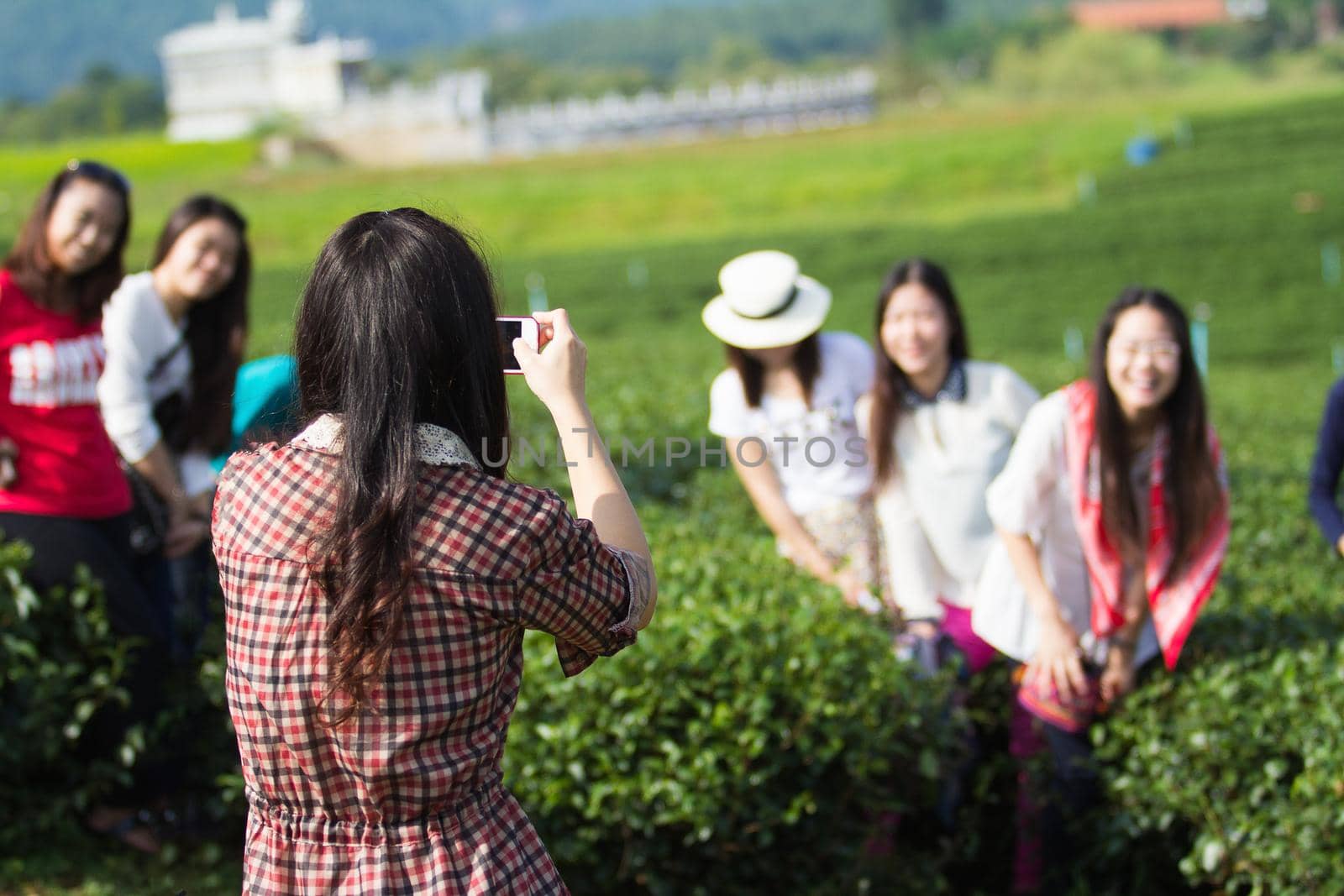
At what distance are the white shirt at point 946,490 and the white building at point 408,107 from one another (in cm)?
4863

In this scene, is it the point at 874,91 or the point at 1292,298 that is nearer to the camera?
the point at 1292,298

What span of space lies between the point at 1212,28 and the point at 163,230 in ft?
277

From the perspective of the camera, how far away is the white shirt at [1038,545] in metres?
3.57

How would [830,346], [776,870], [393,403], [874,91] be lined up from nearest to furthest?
[393,403]
[776,870]
[830,346]
[874,91]

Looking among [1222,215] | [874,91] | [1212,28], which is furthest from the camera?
[1212,28]

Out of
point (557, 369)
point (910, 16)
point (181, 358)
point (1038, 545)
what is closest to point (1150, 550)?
point (1038, 545)

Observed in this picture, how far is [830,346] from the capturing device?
434 cm

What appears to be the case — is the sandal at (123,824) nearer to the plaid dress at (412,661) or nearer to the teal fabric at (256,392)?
the teal fabric at (256,392)

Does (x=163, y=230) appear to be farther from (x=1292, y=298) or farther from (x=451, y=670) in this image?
(x=1292, y=298)

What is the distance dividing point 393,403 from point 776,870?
7.31ft

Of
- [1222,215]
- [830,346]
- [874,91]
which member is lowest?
[830,346]

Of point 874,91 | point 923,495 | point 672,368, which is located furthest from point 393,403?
point 874,91

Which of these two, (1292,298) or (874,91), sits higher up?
(874,91)

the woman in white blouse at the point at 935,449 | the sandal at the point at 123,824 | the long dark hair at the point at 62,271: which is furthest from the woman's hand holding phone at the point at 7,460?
the woman in white blouse at the point at 935,449
